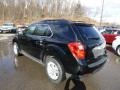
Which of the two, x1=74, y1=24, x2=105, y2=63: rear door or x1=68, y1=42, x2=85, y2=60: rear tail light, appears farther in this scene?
x1=74, y1=24, x2=105, y2=63: rear door

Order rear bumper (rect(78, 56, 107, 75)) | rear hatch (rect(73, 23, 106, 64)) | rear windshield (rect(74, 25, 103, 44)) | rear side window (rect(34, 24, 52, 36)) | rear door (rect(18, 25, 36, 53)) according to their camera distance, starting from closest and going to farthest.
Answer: rear bumper (rect(78, 56, 107, 75))
rear hatch (rect(73, 23, 106, 64))
rear windshield (rect(74, 25, 103, 44))
rear side window (rect(34, 24, 52, 36))
rear door (rect(18, 25, 36, 53))

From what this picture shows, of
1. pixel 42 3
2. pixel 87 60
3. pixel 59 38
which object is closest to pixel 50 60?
pixel 59 38

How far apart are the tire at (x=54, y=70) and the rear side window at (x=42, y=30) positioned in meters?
0.76

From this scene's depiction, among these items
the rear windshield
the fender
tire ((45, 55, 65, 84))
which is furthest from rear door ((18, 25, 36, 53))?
the rear windshield

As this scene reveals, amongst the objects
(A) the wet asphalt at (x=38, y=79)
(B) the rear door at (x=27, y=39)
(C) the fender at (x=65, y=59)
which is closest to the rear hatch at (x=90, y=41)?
(C) the fender at (x=65, y=59)

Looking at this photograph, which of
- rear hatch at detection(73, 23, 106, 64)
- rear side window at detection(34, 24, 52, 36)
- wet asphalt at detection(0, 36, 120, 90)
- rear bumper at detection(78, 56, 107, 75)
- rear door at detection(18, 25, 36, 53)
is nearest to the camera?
rear bumper at detection(78, 56, 107, 75)

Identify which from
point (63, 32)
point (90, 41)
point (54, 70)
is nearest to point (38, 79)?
point (54, 70)

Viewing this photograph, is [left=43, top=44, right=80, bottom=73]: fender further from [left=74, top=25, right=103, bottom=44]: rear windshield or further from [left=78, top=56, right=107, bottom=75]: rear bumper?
[left=74, top=25, right=103, bottom=44]: rear windshield

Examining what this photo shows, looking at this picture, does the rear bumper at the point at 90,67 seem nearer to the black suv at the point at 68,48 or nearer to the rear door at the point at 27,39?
the black suv at the point at 68,48

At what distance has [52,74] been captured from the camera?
16.4 feet

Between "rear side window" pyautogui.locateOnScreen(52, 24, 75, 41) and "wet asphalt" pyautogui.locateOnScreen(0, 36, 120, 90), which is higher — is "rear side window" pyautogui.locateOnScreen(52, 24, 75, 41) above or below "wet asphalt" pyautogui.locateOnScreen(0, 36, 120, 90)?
above

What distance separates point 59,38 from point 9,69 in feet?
8.35

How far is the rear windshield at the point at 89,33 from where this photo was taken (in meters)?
4.54

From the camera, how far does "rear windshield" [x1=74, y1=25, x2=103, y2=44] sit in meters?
4.54
